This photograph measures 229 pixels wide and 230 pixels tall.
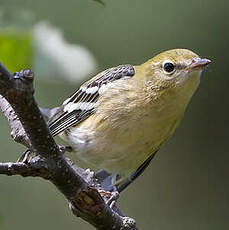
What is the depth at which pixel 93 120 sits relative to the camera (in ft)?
12.1

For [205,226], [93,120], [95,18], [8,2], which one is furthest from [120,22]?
[8,2]

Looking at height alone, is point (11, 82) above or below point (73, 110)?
above

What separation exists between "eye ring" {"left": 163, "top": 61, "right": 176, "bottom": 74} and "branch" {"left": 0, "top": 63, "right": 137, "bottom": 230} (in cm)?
90

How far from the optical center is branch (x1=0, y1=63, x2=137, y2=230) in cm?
200

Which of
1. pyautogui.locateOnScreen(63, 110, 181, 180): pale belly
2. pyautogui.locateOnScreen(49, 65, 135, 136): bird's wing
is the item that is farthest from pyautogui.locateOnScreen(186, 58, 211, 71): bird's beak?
pyautogui.locateOnScreen(49, 65, 135, 136): bird's wing

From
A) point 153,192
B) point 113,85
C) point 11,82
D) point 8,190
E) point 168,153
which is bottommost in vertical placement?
point 153,192

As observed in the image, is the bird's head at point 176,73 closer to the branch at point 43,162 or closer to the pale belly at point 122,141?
the pale belly at point 122,141

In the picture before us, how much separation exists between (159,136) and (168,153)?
10.3 ft

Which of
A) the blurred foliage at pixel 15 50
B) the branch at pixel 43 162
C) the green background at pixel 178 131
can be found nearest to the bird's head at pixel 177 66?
the branch at pixel 43 162

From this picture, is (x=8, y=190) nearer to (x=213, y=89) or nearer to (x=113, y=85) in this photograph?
(x=113, y=85)

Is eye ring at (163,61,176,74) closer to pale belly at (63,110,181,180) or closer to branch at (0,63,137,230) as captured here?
pale belly at (63,110,181,180)

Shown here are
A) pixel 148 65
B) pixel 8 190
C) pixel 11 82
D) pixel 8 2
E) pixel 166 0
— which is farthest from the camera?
pixel 166 0

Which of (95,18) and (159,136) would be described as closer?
(159,136)

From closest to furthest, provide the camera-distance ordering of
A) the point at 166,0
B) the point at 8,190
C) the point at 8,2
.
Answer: the point at 8,2
the point at 8,190
the point at 166,0
